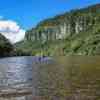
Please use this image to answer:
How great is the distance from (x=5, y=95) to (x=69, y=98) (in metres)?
6.27

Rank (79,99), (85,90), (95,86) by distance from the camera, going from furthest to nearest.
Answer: (95,86) < (85,90) < (79,99)

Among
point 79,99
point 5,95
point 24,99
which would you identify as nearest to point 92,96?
point 79,99

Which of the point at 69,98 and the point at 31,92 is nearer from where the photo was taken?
the point at 69,98

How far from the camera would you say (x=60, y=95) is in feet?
95.4

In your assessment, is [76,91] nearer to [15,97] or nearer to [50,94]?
[50,94]

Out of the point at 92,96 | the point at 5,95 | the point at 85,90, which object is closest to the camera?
the point at 92,96

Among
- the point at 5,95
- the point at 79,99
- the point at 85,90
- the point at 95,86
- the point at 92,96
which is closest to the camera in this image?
the point at 79,99

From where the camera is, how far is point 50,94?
2992 cm

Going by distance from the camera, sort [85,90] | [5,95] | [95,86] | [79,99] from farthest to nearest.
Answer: [95,86] → [85,90] → [5,95] → [79,99]

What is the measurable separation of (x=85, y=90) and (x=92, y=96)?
3941mm

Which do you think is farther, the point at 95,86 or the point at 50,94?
the point at 95,86

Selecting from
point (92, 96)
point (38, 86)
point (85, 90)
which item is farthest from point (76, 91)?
point (38, 86)

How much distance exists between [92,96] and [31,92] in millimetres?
6392

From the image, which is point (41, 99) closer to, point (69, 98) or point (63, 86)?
point (69, 98)
